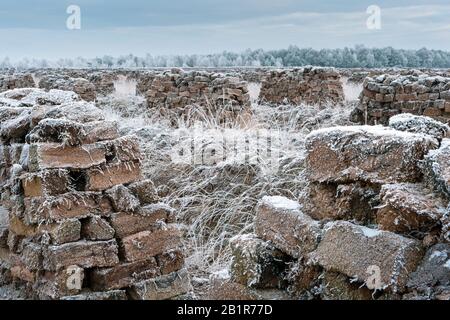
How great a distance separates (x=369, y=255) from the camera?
258 cm

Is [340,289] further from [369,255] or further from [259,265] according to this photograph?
[259,265]

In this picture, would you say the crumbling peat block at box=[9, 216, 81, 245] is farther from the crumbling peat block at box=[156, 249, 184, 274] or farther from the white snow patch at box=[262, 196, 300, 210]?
the white snow patch at box=[262, 196, 300, 210]

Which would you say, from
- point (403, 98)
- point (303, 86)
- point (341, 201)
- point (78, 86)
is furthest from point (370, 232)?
point (78, 86)

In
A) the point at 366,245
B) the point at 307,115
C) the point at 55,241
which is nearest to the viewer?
the point at 366,245

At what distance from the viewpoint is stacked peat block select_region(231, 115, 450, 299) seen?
2.46m

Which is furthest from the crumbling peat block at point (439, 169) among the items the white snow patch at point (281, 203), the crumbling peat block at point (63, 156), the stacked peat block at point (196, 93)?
the stacked peat block at point (196, 93)

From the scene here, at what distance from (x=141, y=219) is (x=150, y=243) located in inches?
8.1

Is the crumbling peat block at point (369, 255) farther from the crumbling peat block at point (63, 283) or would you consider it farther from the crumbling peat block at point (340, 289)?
the crumbling peat block at point (63, 283)

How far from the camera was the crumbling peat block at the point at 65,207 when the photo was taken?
14.4ft

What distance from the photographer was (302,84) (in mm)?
17281

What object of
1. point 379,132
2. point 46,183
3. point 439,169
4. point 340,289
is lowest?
point 340,289

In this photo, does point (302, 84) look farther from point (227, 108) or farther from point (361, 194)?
point (361, 194)
